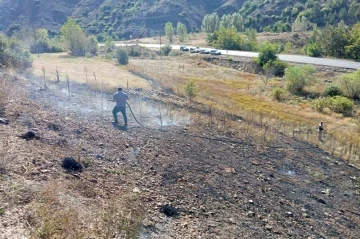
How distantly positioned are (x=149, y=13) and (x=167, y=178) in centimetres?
11829

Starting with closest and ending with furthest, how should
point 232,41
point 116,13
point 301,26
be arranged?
point 232,41 → point 301,26 → point 116,13

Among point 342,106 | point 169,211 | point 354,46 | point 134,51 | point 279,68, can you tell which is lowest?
point 342,106

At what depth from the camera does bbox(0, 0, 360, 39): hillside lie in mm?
102512

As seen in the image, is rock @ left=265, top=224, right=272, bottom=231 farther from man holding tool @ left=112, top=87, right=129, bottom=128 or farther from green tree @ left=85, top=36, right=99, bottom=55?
green tree @ left=85, top=36, right=99, bottom=55

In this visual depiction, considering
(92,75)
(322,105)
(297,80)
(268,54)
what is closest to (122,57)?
(92,75)

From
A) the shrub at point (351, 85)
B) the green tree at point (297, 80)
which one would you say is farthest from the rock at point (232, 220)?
the green tree at point (297, 80)

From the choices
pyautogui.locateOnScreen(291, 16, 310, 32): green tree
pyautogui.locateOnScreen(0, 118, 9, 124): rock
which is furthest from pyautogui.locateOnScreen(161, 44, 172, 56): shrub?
pyautogui.locateOnScreen(0, 118, 9, 124): rock

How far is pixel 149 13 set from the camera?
123 meters

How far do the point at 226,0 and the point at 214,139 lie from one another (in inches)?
5292

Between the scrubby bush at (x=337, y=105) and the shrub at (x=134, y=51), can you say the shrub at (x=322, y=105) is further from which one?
the shrub at (x=134, y=51)

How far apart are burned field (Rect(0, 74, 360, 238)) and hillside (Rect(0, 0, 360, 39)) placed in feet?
287

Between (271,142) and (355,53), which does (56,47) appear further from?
(271,142)

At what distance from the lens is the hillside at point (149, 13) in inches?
4036

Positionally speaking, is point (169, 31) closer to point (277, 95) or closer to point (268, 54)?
point (268, 54)
